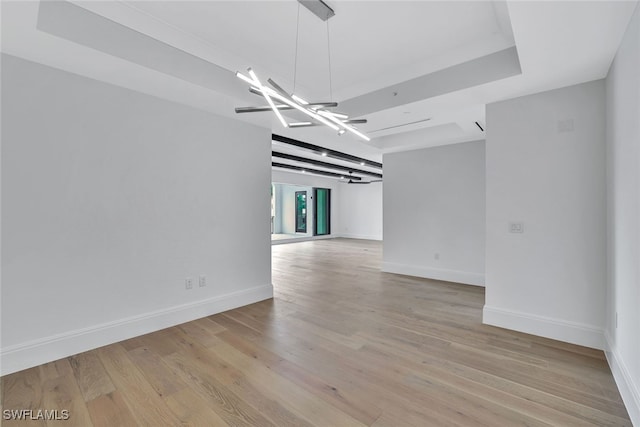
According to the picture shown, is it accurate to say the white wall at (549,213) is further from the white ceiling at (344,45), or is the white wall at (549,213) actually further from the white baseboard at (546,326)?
the white ceiling at (344,45)

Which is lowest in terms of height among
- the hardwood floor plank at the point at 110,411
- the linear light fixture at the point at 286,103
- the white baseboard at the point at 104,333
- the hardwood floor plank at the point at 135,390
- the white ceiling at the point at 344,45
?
the hardwood floor plank at the point at 110,411

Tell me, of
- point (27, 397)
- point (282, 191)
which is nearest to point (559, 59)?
point (27, 397)

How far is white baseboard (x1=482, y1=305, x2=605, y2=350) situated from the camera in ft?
8.48

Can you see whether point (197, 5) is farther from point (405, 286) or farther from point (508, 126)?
point (405, 286)

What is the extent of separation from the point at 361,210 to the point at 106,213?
1010cm

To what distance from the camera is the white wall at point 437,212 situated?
4.76 metres

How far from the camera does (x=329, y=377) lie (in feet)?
6.98

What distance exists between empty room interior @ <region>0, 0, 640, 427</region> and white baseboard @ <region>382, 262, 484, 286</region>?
1133mm

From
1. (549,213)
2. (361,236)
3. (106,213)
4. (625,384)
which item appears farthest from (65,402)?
(361,236)

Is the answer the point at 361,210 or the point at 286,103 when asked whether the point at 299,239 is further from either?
the point at 286,103

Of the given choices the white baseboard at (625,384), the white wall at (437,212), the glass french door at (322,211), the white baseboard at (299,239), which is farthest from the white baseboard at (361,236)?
the white baseboard at (625,384)

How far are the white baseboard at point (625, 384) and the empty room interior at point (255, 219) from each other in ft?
0.10

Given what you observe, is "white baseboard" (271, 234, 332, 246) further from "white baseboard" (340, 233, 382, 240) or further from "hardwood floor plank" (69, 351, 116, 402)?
"hardwood floor plank" (69, 351, 116, 402)

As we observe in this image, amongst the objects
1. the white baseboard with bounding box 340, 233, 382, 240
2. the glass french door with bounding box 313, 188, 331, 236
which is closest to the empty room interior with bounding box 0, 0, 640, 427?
the white baseboard with bounding box 340, 233, 382, 240
